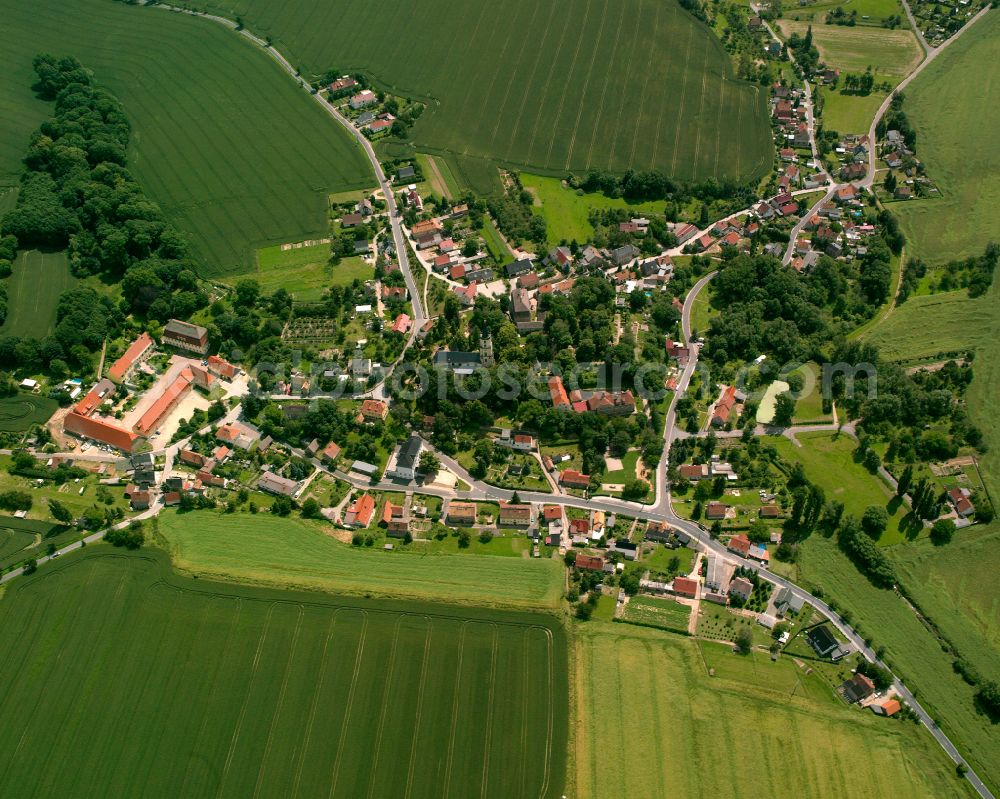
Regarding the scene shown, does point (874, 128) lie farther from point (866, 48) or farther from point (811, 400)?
point (811, 400)

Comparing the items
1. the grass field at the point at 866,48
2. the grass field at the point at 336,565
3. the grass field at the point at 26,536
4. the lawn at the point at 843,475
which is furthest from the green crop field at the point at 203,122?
the grass field at the point at 866,48

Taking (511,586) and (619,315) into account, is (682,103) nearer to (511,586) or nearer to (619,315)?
(619,315)

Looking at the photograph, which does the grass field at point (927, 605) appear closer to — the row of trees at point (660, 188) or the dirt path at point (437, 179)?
the row of trees at point (660, 188)

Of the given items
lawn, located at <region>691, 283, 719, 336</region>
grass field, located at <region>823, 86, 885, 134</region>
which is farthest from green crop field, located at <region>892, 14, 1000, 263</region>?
lawn, located at <region>691, 283, 719, 336</region>

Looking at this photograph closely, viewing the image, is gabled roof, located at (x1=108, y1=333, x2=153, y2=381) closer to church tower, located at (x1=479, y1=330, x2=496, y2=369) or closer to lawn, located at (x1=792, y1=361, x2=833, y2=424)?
church tower, located at (x1=479, y1=330, x2=496, y2=369)

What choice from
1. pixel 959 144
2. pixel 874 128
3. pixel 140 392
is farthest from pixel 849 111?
pixel 140 392

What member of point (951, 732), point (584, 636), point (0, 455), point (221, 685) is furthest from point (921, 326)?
point (0, 455)
